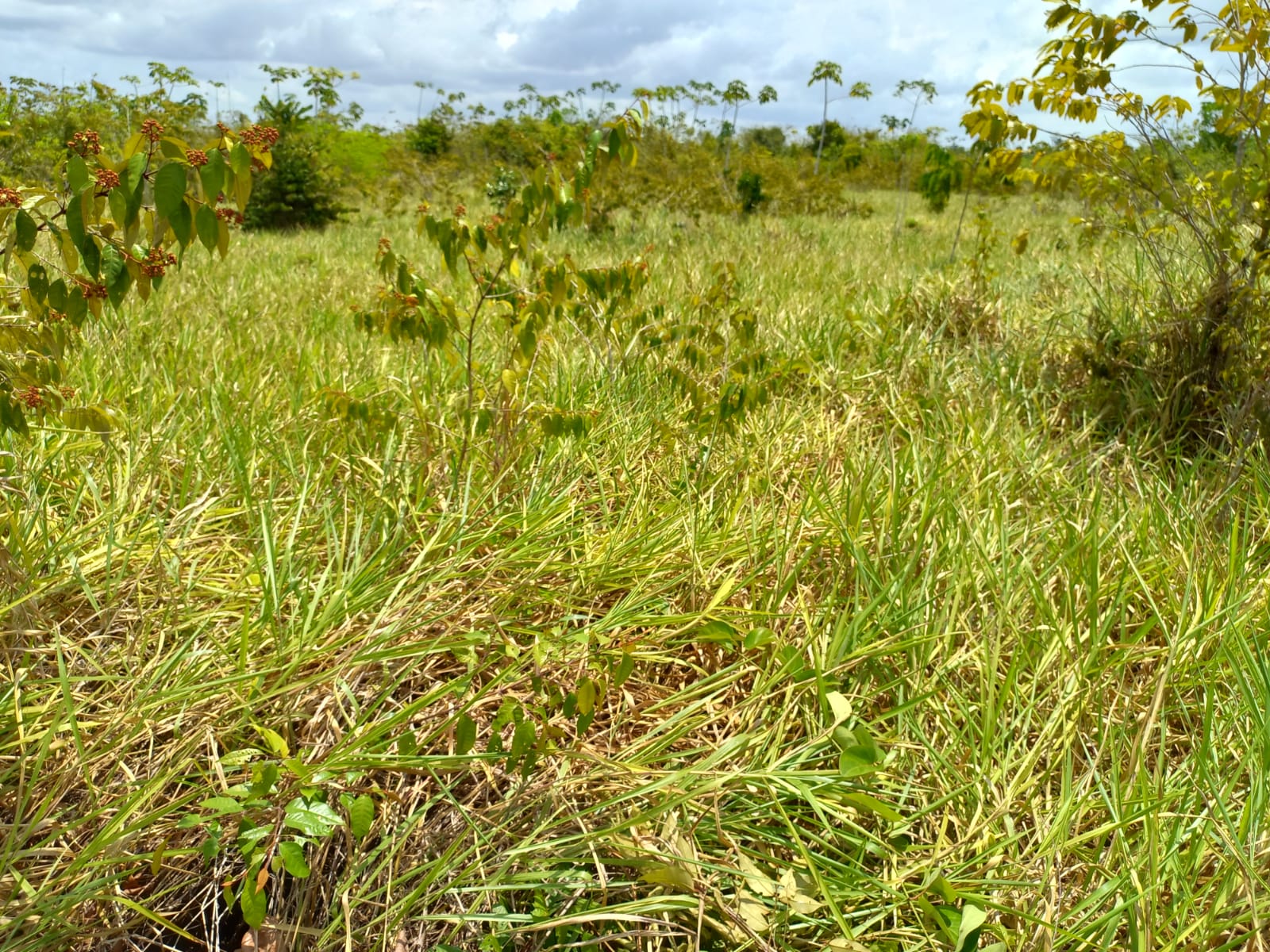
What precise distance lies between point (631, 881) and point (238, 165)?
1265 mm

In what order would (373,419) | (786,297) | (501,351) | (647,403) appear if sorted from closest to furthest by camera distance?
(373,419), (647,403), (501,351), (786,297)

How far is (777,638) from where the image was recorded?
1.91m

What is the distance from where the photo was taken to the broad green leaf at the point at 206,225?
130cm

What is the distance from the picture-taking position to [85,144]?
1.36 metres

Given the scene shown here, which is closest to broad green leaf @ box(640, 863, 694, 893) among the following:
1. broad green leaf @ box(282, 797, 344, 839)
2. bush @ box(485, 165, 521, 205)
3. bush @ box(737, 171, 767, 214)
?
broad green leaf @ box(282, 797, 344, 839)

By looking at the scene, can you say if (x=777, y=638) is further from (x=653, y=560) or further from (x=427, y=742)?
(x=427, y=742)

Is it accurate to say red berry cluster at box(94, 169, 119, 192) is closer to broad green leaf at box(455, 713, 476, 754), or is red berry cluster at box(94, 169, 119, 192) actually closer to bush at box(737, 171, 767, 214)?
broad green leaf at box(455, 713, 476, 754)

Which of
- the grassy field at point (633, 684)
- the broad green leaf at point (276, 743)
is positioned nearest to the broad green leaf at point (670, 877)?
the grassy field at point (633, 684)

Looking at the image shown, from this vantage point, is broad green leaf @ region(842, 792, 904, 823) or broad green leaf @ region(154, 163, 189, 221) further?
broad green leaf @ region(842, 792, 904, 823)

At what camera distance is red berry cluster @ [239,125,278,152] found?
135cm

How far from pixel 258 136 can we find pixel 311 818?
1.09 metres

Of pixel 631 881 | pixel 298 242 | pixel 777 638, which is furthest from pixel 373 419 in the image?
pixel 298 242

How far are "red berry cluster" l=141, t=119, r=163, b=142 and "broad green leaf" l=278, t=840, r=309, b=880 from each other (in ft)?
3.56

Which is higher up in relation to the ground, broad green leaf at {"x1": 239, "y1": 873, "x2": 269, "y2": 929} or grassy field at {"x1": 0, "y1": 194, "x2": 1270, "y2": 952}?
grassy field at {"x1": 0, "y1": 194, "x2": 1270, "y2": 952}
